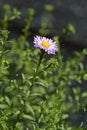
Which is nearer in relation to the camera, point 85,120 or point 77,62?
point 77,62

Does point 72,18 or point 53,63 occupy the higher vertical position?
point 53,63

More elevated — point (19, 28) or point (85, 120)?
point (19, 28)

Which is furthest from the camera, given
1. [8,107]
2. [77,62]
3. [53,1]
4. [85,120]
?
[53,1]

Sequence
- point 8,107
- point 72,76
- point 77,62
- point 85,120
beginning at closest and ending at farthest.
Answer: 1. point 8,107
2. point 72,76
3. point 77,62
4. point 85,120

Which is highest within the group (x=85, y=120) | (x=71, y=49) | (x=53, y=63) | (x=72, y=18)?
(x=53, y=63)

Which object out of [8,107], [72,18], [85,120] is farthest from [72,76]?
[72,18]

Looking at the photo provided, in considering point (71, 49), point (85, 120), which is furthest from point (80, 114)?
point (71, 49)

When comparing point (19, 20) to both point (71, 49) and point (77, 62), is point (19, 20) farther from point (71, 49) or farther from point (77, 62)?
point (77, 62)

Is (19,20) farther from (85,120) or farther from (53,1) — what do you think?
(85,120)

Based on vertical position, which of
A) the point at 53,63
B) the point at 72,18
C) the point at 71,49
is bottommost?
the point at 71,49
